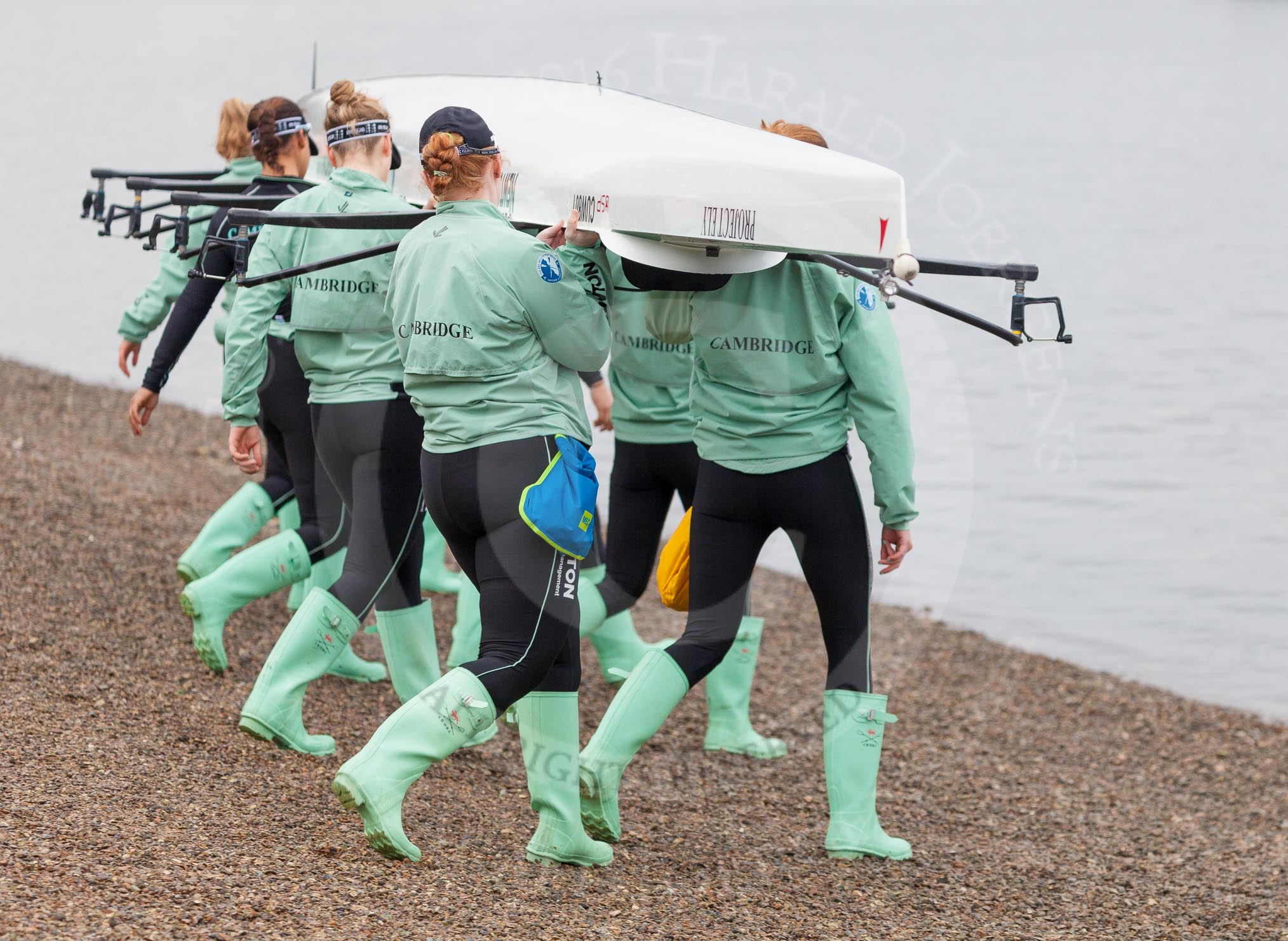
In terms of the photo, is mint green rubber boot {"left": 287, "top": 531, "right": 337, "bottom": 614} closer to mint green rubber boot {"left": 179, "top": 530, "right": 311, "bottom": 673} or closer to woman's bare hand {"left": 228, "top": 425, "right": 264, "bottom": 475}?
mint green rubber boot {"left": 179, "top": 530, "right": 311, "bottom": 673}

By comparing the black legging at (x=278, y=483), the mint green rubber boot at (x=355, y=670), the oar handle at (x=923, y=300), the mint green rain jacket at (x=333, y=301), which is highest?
the oar handle at (x=923, y=300)

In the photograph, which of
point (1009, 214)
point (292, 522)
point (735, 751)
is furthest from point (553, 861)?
point (1009, 214)

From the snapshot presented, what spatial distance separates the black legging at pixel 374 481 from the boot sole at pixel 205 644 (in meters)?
0.93

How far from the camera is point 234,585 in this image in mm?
5668

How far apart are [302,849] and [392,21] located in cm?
4108

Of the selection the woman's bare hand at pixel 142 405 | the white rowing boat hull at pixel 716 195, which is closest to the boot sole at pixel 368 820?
the white rowing boat hull at pixel 716 195

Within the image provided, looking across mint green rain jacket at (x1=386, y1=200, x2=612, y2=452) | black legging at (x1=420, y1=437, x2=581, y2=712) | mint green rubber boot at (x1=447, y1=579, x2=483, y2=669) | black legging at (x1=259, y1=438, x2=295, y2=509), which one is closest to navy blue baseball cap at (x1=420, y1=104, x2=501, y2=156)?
mint green rain jacket at (x1=386, y1=200, x2=612, y2=452)

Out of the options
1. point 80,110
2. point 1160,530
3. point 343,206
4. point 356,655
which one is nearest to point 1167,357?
point 1160,530

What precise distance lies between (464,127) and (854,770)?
218cm

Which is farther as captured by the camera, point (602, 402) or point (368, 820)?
point (602, 402)

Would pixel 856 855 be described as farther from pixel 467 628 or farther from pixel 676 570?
pixel 467 628

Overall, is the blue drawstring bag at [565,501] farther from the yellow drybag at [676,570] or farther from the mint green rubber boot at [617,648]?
the mint green rubber boot at [617,648]

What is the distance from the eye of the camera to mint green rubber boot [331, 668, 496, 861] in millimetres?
3713

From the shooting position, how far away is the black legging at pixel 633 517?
5535mm
